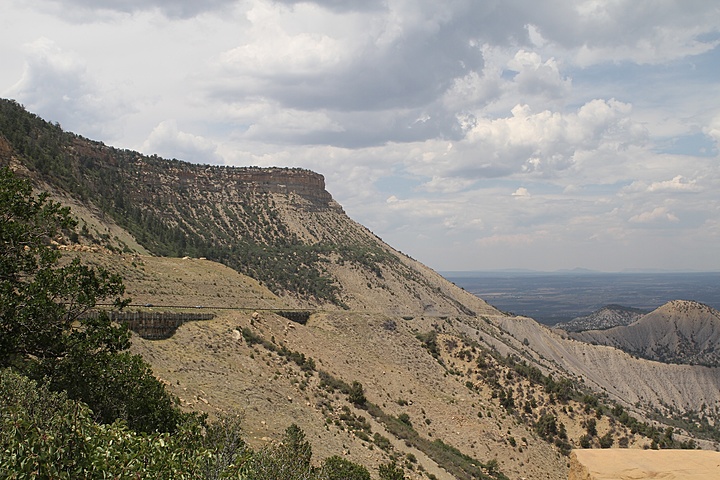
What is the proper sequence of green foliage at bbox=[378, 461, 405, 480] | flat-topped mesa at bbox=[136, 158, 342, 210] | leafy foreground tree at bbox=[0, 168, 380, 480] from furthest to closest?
flat-topped mesa at bbox=[136, 158, 342, 210]
green foliage at bbox=[378, 461, 405, 480]
leafy foreground tree at bbox=[0, 168, 380, 480]

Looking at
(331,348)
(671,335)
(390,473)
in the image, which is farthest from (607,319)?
(390,473)

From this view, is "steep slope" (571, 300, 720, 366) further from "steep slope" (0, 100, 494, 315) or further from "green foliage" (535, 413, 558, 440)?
"green foliage" (535, 413, 558, 440)

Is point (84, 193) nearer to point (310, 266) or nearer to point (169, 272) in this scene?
point (169, 272)

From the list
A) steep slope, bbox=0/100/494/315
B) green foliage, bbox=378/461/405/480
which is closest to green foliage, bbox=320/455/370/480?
green foliage, bbox=378/461/405/480

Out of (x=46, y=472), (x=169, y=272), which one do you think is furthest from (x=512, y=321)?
(x=46, y=472)

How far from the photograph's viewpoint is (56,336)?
48.2 feet

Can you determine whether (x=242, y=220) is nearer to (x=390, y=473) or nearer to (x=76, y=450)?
(x=390, y=473)

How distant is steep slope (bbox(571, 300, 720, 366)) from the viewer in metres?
110

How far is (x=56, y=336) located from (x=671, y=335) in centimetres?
12456

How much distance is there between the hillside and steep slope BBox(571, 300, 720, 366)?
32.6 m

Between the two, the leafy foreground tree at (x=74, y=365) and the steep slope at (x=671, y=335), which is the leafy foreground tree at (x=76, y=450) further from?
the steep slope at (x=671, y=335)

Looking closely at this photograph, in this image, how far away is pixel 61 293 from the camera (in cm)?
1529

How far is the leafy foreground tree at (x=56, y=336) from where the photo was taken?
46.5 ft

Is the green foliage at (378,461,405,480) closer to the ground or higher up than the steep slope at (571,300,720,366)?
higher up
